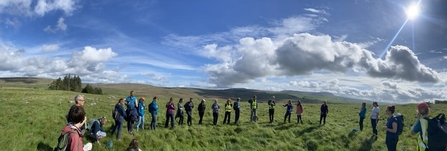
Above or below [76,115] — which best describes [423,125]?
below

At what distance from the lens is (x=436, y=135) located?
22.7 ft

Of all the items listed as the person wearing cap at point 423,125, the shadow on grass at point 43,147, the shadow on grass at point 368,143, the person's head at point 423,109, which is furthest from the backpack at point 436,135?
the shadow on grass at point 43,147

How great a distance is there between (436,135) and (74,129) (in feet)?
28.3

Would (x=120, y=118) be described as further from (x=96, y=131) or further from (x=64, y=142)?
(x=64, y=142)

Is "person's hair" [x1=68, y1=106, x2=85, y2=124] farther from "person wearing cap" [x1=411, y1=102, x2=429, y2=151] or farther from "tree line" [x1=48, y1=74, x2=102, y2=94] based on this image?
"tree line" [x1=48, y1=74, x2=102, y2=94]

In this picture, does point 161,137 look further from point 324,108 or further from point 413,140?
point 413,140

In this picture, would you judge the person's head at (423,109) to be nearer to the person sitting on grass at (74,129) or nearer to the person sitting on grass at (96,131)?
the person sitting on grass at (74,129)

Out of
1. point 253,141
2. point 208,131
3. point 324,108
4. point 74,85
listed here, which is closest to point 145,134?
point 208,131

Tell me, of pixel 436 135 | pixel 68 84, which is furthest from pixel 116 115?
pixel 68 84

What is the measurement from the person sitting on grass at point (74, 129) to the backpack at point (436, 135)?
8427 mm

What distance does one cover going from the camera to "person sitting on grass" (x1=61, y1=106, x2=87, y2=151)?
15.5 feet

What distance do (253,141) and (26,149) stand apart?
10935 millimetres

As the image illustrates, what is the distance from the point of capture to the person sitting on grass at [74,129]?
4.71 m

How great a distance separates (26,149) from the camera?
33.5 ft
